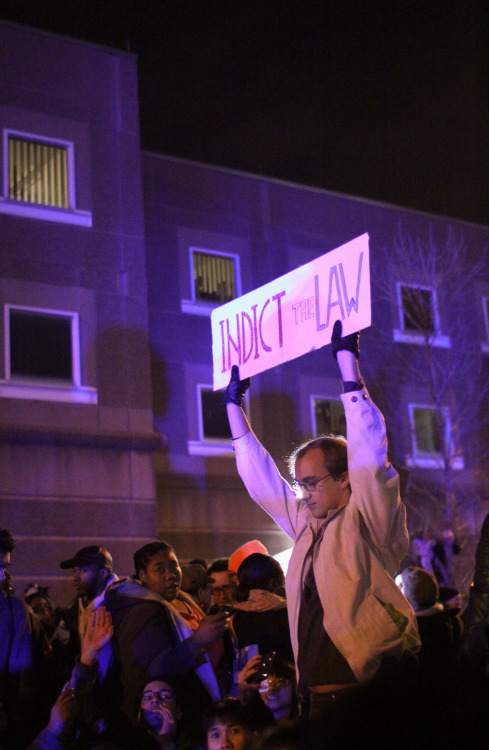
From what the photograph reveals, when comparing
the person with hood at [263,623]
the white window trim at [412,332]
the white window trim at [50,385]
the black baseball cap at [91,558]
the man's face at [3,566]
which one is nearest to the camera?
the person with hood at [263,623]

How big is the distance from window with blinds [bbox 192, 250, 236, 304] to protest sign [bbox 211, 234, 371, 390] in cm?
1444

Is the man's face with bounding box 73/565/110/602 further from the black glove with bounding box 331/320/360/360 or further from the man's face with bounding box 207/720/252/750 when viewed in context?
the black glove with bounding box 331/320/360/360

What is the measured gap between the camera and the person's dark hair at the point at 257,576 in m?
5.56

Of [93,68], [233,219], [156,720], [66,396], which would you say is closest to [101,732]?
[156,720]

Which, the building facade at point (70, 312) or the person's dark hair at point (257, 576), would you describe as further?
the building facade at point (70, 312)

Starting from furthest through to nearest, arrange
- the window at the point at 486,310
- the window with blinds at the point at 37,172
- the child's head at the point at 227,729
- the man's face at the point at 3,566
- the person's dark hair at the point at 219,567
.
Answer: the window at the point at 486,310 < the window with blinds at the point at 37,172 < the person's dark hair at the point at 219,567 < the man's face at the point at 3,566 < the child's head at the point at 227,729

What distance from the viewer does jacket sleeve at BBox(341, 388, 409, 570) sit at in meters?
3.48

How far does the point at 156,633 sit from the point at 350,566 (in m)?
1.92

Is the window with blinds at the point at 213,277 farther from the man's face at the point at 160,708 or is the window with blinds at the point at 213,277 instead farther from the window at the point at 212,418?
the man's face at the point at 160,708

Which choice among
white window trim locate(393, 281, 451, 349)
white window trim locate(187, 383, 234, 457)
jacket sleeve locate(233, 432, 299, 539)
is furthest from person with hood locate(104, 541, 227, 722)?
white window trim locate(393, 281, 451, 349)

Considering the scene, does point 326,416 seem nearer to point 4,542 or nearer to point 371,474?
point 4,542

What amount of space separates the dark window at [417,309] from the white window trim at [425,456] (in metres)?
1.79

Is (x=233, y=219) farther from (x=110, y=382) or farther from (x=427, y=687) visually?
(x=427, y=687)

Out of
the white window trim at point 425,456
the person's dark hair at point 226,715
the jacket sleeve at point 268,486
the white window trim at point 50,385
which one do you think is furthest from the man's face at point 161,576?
the white window trim at point 425,456
